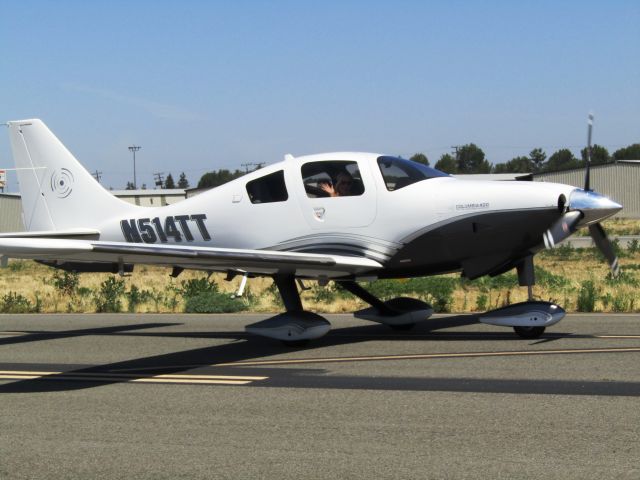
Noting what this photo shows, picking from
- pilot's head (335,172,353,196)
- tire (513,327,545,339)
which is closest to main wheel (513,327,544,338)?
tire (513,327,545,339)

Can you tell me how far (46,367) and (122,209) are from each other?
13.0 ft

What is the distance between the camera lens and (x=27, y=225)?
14.6 m

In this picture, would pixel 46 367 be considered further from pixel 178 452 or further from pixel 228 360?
pixel 178 452

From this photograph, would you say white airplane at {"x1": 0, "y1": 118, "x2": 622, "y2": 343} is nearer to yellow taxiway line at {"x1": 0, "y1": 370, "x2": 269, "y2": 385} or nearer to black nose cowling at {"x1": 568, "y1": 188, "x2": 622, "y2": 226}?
black nose cowling at {"x1": 568, "y1": 188, "x2": 622, "y2": 226}

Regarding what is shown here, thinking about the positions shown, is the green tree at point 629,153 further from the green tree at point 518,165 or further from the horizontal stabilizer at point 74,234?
the horizontal stabilizer at point 74,234

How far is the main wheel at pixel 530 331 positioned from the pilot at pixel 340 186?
291 centimetres

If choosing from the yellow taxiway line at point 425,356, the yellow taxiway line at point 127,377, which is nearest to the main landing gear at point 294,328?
the yellow taxiway line at point 425,356

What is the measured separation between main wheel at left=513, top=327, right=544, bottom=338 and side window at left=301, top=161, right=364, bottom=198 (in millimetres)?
2770

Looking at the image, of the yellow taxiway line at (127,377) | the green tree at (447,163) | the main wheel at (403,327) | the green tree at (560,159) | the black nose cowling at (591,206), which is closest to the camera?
the yellow taxiway line at (127,377)

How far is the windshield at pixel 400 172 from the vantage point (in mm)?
11602

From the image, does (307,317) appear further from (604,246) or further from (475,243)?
(604,246)

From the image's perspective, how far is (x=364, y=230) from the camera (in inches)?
458

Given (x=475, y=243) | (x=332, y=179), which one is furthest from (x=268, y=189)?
(x=475, y=243)

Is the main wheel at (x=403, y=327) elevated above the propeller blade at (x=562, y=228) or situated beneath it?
situated beneath
